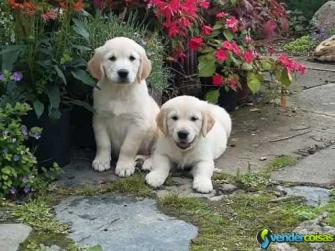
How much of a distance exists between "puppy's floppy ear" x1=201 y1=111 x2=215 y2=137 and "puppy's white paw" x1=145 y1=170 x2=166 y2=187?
16.0 inches

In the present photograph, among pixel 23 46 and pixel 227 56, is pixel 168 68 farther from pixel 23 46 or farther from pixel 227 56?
pixel 23 46

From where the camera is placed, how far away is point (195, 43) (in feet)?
18.6

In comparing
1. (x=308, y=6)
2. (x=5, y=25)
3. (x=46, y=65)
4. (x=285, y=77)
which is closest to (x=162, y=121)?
(x=46, y=65)

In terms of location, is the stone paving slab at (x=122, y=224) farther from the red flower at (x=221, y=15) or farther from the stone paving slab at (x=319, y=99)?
the stone paving slab at (x=319, y=99)

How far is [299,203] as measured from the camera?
405cm

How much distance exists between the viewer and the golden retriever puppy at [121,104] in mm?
4488

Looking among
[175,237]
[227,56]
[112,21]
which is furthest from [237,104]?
[175,237]

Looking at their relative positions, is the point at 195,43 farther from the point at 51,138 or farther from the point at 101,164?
the point at 51,138

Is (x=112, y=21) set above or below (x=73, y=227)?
above

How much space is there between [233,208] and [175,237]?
58 centimetres

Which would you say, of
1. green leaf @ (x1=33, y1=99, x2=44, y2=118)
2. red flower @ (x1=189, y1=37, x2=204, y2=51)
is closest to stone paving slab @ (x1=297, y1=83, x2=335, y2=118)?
red flower @ (x1=189, y1=37, x2=204, y2=51)

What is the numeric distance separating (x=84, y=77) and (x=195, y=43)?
147cm

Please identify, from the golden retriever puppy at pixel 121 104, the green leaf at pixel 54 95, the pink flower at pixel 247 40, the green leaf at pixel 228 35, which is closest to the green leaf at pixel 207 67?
the green leaf at pixel 228 35

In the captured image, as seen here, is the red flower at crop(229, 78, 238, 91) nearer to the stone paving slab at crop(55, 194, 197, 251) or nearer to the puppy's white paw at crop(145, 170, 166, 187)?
the puppy's white paw at crop(145, 170, 166, 187)
